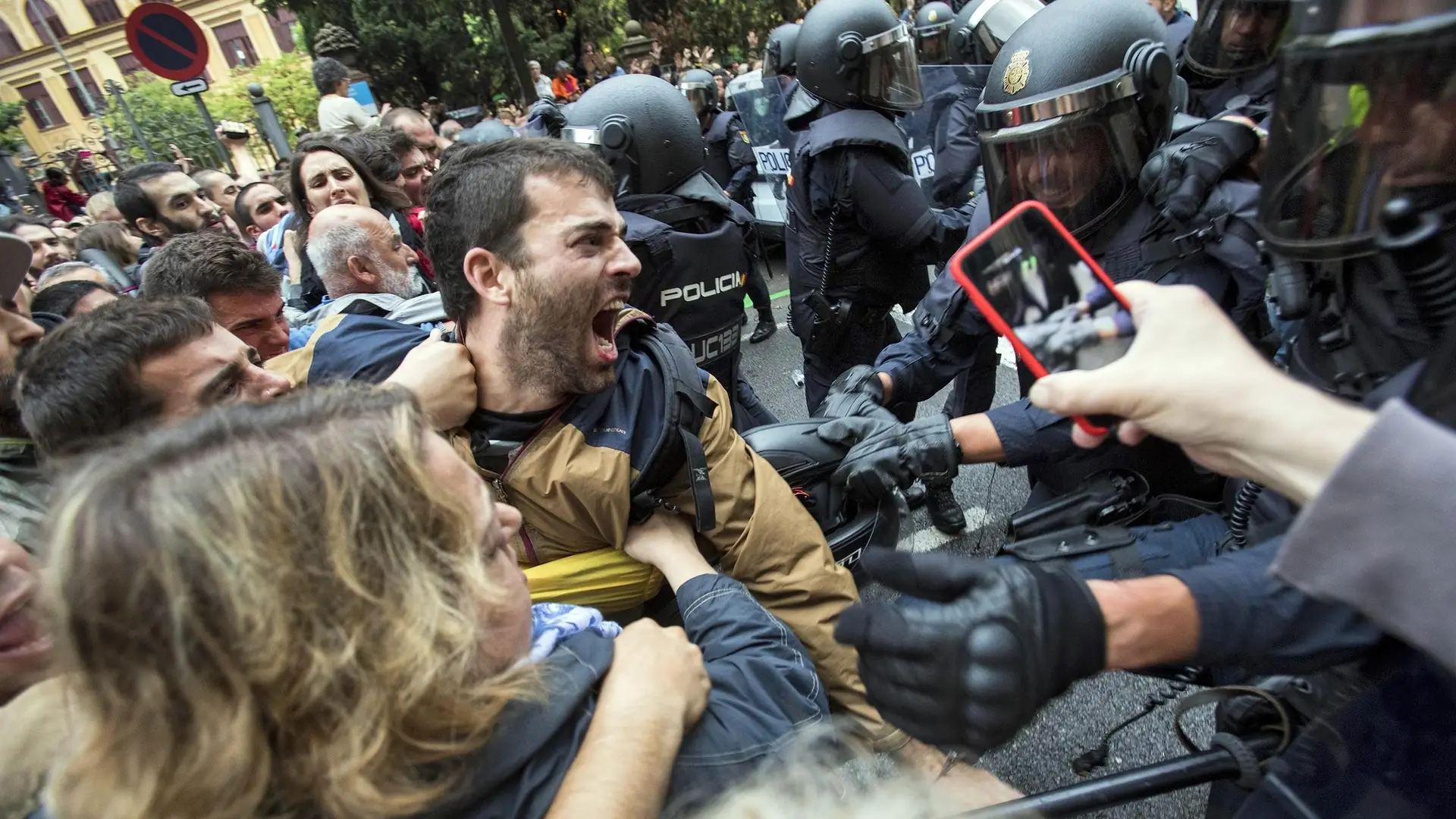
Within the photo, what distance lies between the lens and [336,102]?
5.78 m

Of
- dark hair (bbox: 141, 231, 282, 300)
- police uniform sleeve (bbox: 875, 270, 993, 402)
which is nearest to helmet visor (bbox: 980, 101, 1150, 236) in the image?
police uniform sleeve (bbox: 875, 270, 993, 402)

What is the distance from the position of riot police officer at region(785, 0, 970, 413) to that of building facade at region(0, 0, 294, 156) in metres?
39.3

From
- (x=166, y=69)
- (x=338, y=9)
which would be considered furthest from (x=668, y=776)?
(x=338, y=9)

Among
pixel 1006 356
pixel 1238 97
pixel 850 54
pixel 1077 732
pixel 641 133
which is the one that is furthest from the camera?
pixel 1006 356

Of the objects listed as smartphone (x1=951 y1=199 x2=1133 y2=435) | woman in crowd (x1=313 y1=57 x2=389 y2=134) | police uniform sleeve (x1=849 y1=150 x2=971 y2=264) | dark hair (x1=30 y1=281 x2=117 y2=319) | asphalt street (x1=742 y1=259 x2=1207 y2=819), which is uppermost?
woman in crowd (x1=313 y1=57 x2=389 y2=134)

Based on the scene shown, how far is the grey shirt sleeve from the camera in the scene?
2.04 ft

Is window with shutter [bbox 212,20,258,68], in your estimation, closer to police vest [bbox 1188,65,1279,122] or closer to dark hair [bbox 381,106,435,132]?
dark hair [bbox 381,106,435,132]

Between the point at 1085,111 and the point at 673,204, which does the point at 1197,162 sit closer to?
the point at 1085,111

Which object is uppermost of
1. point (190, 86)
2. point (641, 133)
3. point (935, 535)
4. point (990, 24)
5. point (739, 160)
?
point (190, 86)

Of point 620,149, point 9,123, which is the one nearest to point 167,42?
point 620,149

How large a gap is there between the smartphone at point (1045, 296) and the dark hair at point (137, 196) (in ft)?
17.8

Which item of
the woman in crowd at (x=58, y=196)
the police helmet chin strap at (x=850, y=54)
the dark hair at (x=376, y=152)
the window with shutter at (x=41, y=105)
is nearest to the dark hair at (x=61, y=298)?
the dark hair at (x=376, y=152)

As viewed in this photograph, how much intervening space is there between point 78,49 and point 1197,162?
47.3 meters

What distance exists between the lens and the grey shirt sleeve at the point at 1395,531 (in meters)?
0.62
